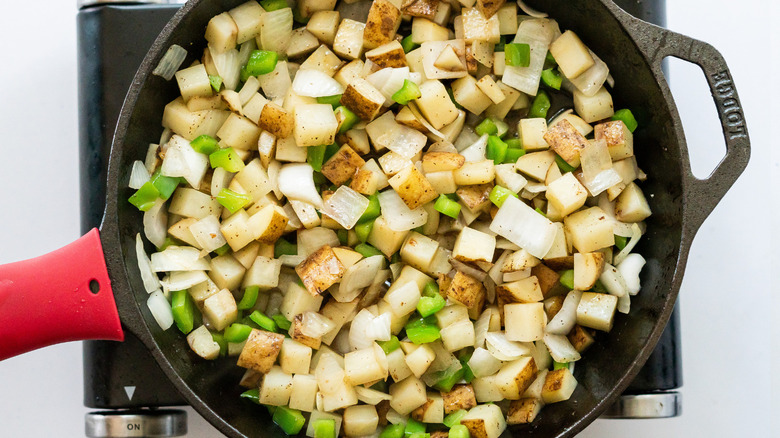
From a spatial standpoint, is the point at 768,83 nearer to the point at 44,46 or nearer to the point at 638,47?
the point at 638,47

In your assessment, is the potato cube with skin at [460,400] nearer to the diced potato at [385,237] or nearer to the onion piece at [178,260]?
the diced potato at [385,237]

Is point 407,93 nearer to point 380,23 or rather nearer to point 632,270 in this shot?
point 380,23

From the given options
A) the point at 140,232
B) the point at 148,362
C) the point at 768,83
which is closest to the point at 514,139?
the point at 768,83

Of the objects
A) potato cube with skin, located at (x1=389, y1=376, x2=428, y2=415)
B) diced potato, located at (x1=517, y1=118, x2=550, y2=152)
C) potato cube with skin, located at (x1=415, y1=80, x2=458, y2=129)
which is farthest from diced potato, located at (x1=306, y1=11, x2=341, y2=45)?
potato cube with skin, located at (x1=389, y1=376, x2=428, y2=415)

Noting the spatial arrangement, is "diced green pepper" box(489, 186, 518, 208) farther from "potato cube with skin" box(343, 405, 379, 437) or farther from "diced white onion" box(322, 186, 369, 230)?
"potato cube with skin" box(343, 405, 379, 437)

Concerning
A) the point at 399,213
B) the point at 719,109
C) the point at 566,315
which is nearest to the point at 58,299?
the point at 399,213

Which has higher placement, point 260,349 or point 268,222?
point 268,222

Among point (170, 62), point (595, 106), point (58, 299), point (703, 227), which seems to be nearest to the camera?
point (58, 299)

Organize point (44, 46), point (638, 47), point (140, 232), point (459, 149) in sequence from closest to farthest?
point (638, 47) → point (140, 232) → point (459, 149) → point (44, 46)
